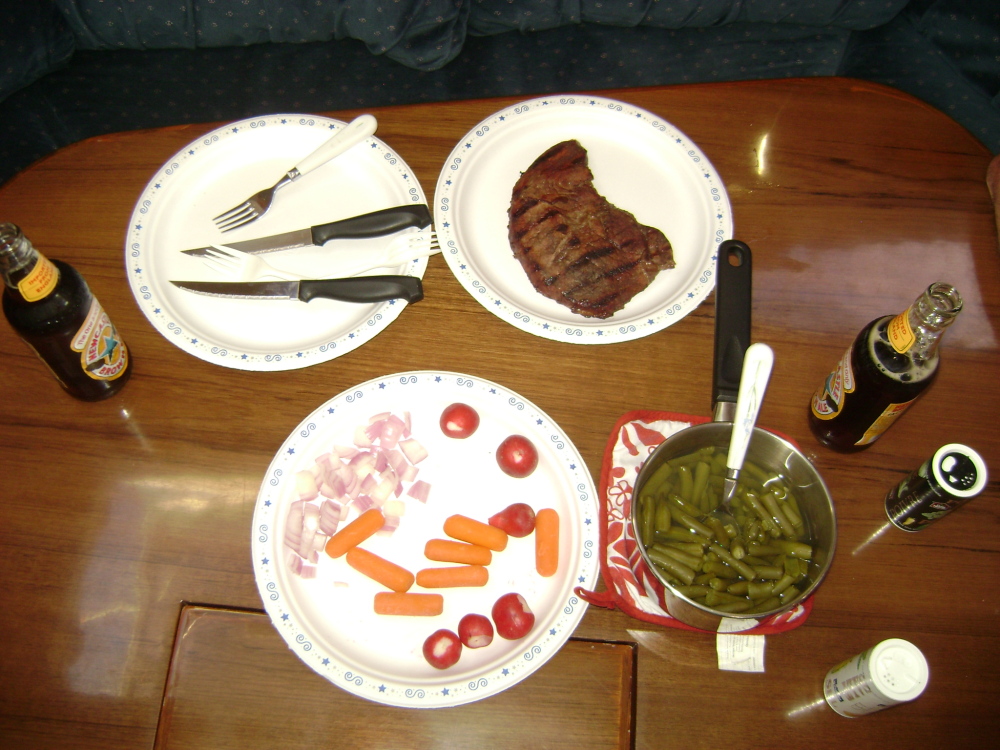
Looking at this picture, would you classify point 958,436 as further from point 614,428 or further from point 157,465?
point 157,465

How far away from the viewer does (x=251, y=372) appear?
1419mm

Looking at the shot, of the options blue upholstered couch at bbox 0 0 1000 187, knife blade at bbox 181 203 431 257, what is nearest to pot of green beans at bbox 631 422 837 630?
knife blade at bbox 181 203 431 257

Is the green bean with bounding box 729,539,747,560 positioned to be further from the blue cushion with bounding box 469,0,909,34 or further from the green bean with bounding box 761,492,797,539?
the blue cushion with bounding box 469,0,909,34

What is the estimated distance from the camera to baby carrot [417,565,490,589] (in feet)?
4.11

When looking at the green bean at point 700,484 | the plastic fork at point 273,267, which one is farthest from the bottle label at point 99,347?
the green bean at point 700,484

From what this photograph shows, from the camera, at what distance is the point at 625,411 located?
55.3 inches

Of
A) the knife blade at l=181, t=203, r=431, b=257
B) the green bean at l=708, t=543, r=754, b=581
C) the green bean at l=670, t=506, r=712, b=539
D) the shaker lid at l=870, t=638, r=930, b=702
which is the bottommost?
the shaker lid at l=870, t=638, r=930, b=702

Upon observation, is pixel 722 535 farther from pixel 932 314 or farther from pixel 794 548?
pixel 932 314

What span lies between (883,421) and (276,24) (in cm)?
207

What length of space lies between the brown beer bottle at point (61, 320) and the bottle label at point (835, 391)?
136 cm

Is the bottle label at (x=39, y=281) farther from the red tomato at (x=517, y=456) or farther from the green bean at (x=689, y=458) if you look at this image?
the green bean at (x=689, y=458)

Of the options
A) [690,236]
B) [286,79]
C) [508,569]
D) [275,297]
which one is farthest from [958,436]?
[286,79]

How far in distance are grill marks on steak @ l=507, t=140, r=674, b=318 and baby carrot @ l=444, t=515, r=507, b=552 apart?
0.51 m

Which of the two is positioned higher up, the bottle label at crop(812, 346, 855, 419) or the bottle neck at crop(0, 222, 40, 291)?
the bottle neck at crop(0, 222, 40, 291)
